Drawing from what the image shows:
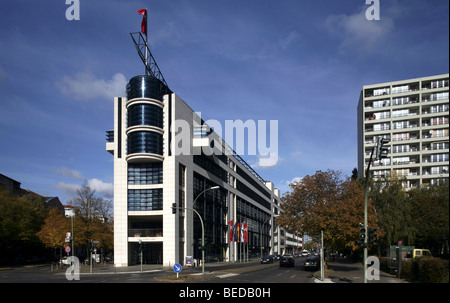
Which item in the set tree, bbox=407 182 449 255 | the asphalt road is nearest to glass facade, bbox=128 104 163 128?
the asphalt road

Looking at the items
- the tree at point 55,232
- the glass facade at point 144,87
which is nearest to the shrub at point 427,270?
the glass facade at point 144,87

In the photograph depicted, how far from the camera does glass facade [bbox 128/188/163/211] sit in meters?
52.6

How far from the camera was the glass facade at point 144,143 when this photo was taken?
51.4m

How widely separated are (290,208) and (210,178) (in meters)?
28.8

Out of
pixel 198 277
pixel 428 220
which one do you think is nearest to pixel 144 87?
pixel 198 277

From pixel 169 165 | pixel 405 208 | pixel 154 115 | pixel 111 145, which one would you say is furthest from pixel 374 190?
pixel 111 145

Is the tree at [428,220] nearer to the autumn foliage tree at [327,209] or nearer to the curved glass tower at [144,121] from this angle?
the autumn foliage tree at [327,209]

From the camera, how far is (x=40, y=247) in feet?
246

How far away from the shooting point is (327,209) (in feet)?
113

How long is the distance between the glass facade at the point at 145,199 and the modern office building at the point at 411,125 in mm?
44895

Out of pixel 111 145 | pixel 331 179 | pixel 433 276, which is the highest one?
pixel 111 145

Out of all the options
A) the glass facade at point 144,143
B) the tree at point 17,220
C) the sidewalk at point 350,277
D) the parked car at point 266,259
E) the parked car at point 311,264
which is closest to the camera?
the sidewalk at point 350,277

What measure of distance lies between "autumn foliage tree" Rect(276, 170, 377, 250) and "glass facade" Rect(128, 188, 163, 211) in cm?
1900
